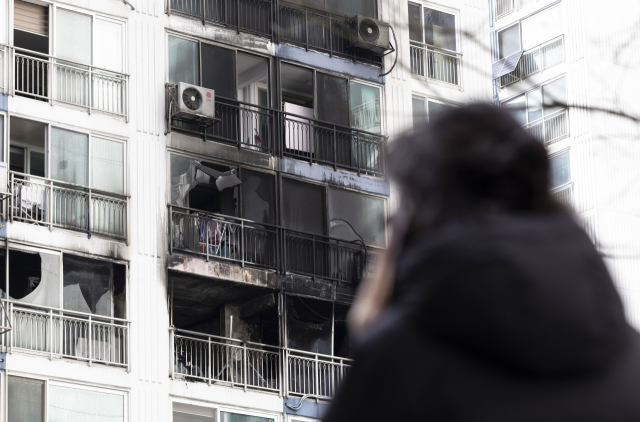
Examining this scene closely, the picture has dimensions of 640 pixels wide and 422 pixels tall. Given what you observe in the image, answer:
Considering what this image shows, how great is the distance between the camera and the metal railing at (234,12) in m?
30.6

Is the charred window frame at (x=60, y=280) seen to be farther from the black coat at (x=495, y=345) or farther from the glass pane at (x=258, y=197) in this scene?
the black coat at (x=495, y=345)

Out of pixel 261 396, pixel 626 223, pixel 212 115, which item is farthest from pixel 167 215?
pixel 626 223

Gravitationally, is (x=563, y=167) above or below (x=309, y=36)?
above

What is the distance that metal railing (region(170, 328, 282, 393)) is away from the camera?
2870 cm

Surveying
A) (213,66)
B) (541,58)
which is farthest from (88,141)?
(541,58)

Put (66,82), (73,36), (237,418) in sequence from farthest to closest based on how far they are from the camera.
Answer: (237,418)
(73,36)
(66,82)

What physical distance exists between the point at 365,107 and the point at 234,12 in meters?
4.22

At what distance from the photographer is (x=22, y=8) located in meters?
28.1

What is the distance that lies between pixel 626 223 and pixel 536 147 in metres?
42.3

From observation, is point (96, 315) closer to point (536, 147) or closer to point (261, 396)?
point (261, 396)

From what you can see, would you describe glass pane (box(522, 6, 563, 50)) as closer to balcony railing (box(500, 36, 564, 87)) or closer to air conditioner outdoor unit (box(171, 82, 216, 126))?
balcony railing (box(500, 36, 564, 87))

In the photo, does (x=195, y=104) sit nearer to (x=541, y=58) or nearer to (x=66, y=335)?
(x=66, y=335)

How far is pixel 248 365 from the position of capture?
2959 cm

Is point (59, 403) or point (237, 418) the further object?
point (237, 418)
